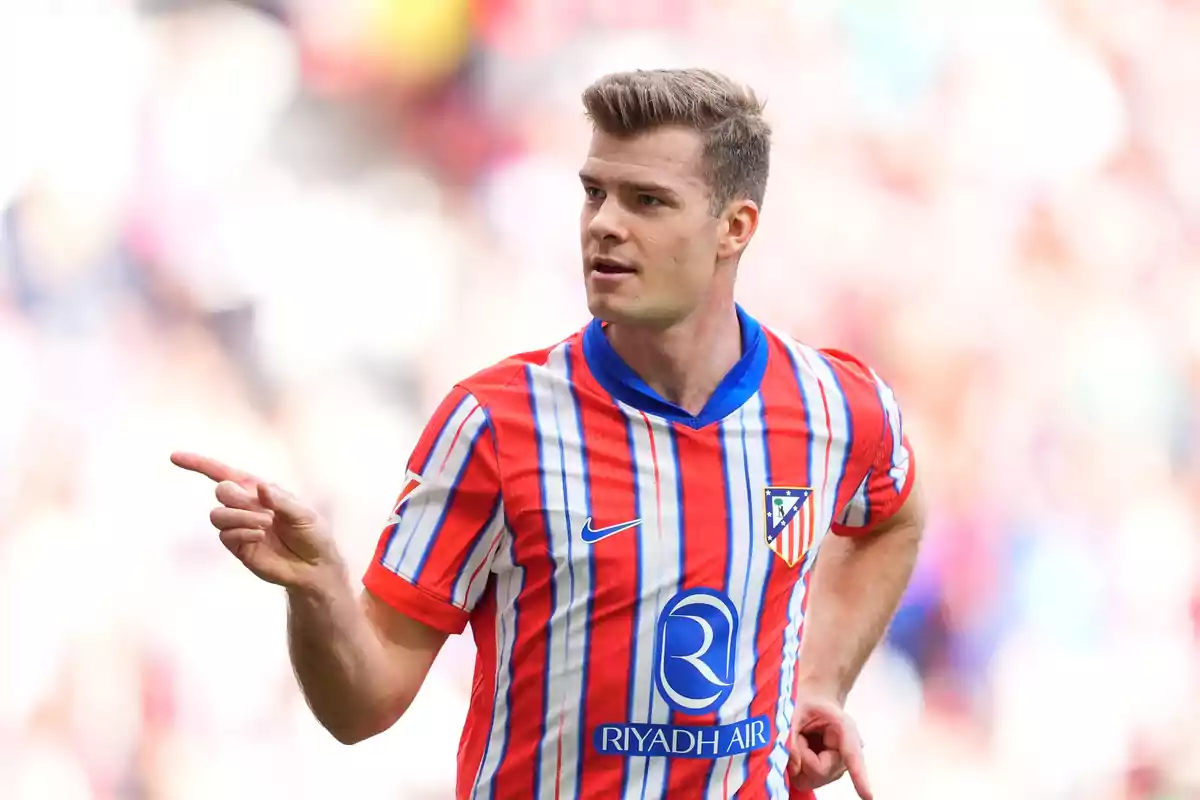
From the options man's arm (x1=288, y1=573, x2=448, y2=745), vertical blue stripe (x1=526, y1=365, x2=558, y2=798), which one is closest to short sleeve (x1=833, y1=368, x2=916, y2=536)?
vertical blue stripe (x1=526, y1=365, x2=558, y2=798)

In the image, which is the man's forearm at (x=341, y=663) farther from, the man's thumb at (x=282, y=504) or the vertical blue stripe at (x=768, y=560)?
the vertical blue stripe at (x=768, y=560)

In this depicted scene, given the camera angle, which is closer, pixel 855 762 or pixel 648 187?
pixel 648 187

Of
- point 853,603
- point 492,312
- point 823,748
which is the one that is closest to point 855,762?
point 823,748

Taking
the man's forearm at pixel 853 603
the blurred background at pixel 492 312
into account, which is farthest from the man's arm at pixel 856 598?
the blurred background at pixel 492 312

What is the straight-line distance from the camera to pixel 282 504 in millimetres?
1467

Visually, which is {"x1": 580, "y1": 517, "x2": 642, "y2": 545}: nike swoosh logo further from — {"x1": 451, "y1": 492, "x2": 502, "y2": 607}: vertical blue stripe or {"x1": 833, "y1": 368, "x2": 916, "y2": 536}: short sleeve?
{"x1": 833, "y1": 368, "x2": 916, "y2": 536}: short sleeve

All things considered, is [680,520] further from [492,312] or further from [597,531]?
[492,312]

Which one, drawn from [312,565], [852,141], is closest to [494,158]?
[852,141]

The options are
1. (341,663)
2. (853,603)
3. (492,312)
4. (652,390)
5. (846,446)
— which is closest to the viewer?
(341,663)

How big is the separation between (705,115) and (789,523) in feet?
1.54

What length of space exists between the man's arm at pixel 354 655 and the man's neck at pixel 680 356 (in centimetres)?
37

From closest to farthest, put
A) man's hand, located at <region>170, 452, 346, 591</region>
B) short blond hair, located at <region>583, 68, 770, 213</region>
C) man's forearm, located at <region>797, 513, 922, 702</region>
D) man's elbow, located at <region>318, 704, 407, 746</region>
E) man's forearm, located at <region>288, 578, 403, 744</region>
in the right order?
man's hand, located at <region>170, 452, 346, 591</region> → man's forearm, located at <region>288, 578, 403, 744</region> → man's elbow, located at <region>318, 704, 407, 746</region> → short blond hair, located at <region>583, 68, 770, 213</region> → man's forearm, located at <region>797, 513, 922, 702</region>

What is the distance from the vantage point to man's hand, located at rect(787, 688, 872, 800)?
193 cm

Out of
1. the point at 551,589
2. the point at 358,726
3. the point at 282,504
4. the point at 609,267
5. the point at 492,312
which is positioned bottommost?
the point at 358,726
